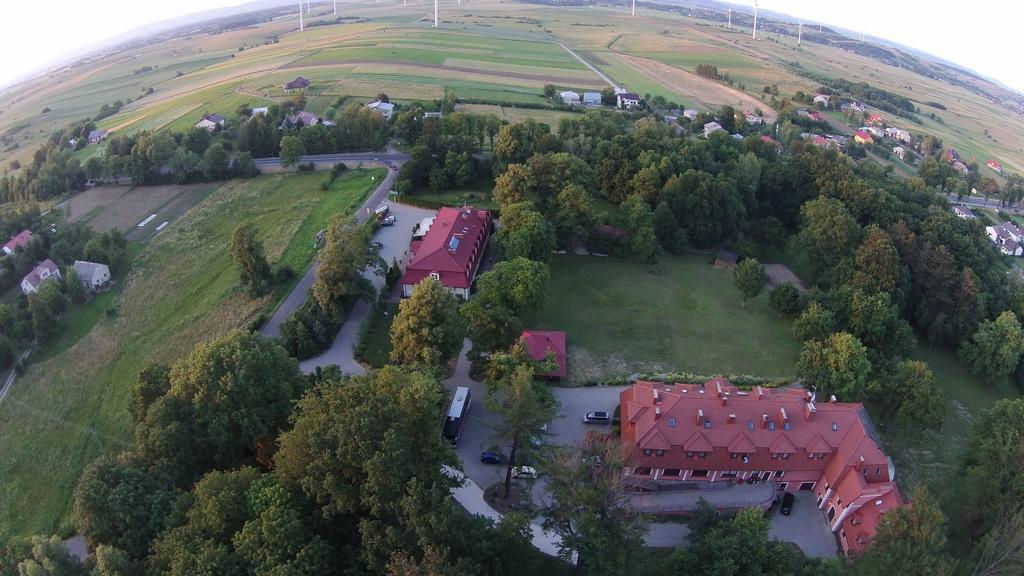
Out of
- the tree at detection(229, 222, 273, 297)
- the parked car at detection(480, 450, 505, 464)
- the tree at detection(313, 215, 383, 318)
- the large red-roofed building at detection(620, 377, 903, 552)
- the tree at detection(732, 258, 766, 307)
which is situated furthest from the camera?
the tree at detection(732, 258, 766, 307)

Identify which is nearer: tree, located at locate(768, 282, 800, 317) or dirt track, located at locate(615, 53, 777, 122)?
tree, located at locate(768, 282, 800, 317)

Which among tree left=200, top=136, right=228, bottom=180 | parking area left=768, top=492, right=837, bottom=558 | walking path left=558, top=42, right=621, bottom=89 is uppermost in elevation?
walking path left=558, top=42, right=621, bottom=89

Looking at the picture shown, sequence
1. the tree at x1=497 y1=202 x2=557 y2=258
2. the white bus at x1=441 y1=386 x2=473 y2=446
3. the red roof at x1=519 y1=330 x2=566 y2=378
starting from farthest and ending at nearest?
the tree at x1=497 y1=202 x2=557 y2=258 → the red roof at x1=519 y1=330 x2=566 y2=378 → the white bus at x1=441 y1=386 x2=473 y2=446

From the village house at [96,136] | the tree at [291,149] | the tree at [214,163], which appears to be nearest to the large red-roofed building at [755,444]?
the tree at [291,149]

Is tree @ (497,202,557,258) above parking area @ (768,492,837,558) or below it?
above

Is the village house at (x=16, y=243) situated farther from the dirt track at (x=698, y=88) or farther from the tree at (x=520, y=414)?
the dirt track at (x=698, y=88)

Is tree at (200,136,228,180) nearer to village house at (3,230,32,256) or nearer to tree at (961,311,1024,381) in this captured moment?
village house at (3,230,32,256)

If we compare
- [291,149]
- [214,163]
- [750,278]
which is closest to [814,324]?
[750,278]

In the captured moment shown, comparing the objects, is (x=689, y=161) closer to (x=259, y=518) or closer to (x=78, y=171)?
(x=259, y=518)

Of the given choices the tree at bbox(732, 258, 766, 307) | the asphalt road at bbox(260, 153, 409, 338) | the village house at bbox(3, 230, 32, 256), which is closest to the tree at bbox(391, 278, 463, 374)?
the asphalt road at bbox(260, 153, 409, 338)
